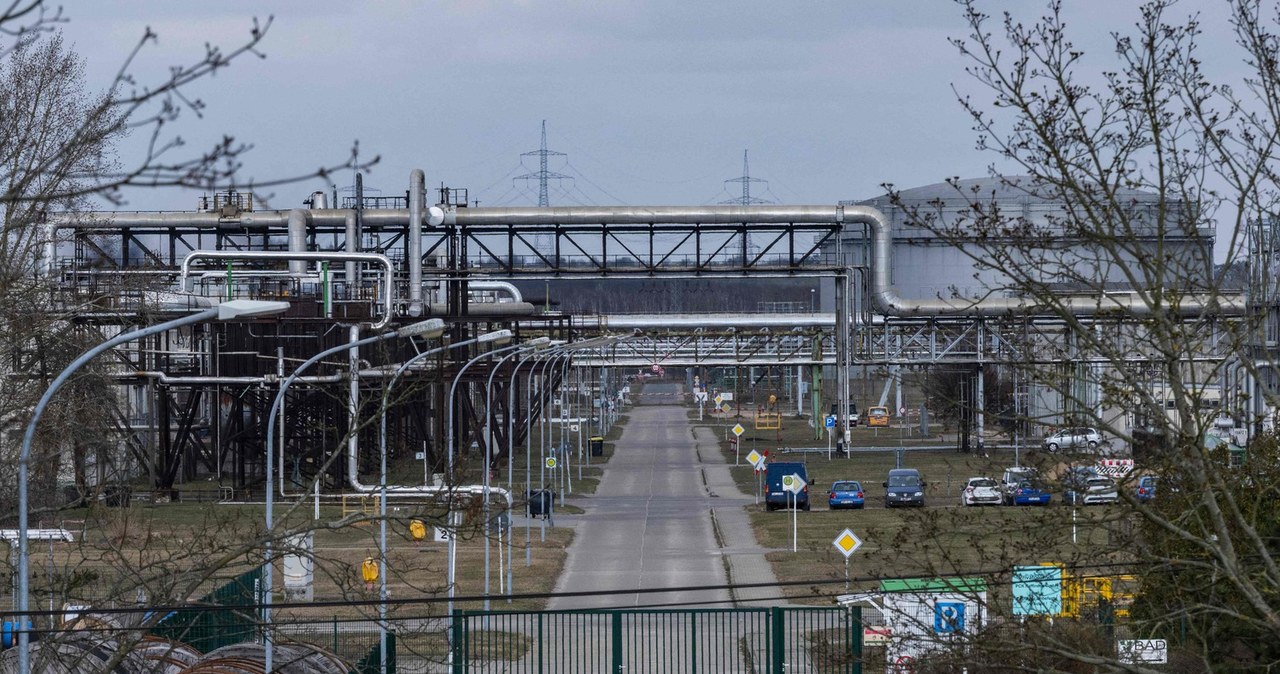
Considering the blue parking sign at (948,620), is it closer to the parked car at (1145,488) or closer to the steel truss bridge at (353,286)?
the parked car at (1145,488)

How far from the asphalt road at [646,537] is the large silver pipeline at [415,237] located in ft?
25.4

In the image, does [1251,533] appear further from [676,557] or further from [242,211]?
[242,211]

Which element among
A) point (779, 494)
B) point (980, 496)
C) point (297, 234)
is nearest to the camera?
point (980, 496)

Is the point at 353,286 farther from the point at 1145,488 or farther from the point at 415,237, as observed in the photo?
the point at 1145,488

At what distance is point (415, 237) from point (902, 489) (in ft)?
51.1

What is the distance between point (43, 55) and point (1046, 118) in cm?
1551

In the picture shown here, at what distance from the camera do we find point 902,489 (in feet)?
133

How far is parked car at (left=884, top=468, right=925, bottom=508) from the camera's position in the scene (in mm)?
40062

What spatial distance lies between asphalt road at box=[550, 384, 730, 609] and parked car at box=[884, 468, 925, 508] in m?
5.12

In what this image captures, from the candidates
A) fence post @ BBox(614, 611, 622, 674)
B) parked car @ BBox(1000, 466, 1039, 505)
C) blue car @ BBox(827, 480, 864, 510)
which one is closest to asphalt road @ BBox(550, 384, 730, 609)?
fence post @ BBox(614, 611, 622, 674)

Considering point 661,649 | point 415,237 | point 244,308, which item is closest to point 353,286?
point 415,237

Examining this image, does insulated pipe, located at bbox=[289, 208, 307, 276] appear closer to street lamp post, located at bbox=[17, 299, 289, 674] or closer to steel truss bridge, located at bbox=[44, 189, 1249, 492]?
steel truss bridge, located at bbox=[44, 189, 1249, 492]

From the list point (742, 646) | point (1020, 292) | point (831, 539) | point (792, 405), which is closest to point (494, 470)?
point (831, 539)

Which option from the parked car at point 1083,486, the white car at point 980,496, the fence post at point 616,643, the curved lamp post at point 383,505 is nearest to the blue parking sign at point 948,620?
the white car at point 980,496
